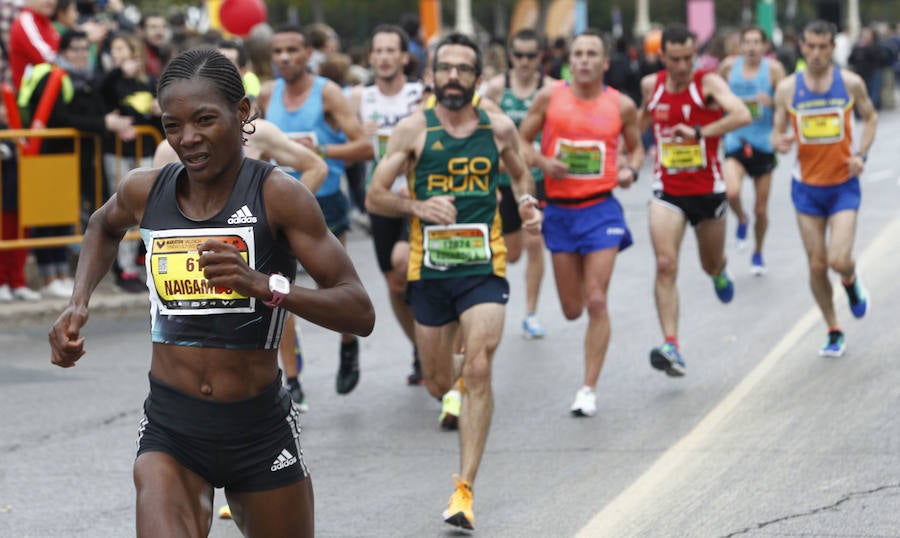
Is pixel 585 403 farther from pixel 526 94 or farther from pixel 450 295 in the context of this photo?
pixel 526 94

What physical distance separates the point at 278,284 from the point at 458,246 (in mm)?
3291

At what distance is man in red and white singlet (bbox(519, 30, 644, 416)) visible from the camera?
29.2 ft

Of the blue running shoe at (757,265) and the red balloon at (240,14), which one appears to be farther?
the red balloon at (240,14)

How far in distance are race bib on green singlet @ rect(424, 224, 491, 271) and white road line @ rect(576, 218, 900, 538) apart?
125cm

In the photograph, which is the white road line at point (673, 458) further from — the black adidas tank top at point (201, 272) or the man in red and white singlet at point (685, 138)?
the black adidas tank top at point (201, 272)

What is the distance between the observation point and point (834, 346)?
9.91m

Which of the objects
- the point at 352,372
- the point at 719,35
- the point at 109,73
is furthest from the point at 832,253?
the point at 719,35

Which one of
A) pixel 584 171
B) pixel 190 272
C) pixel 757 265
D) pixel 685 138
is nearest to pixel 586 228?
pixel 584 171

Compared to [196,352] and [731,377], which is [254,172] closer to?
[196,352]

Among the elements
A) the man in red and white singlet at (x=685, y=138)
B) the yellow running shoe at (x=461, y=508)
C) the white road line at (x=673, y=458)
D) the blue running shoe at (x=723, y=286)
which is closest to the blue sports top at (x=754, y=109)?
the blue running shoe at (x=723, y=286)

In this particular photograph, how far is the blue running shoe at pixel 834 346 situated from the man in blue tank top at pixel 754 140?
3450 mm

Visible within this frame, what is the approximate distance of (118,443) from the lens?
8.00 m

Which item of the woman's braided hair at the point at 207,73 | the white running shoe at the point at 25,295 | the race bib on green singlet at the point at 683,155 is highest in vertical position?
the woman's braided hair at the point at 207,73

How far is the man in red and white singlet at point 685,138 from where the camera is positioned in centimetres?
967
